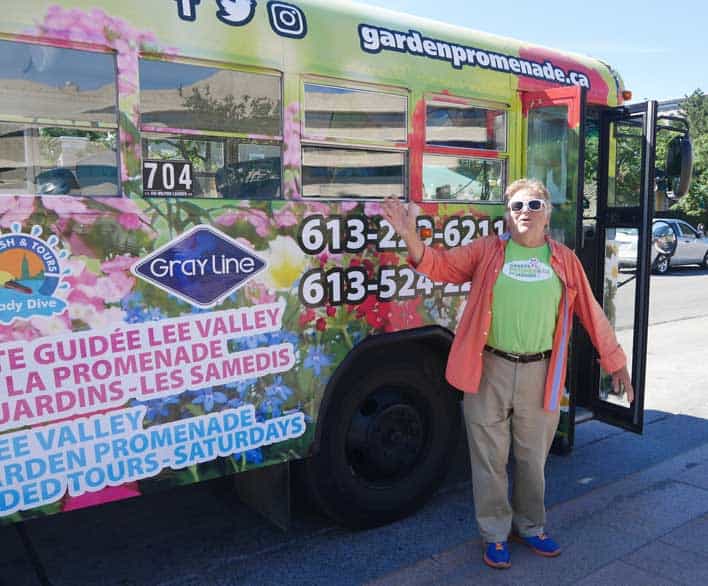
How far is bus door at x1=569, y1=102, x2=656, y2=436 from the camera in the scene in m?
4.71

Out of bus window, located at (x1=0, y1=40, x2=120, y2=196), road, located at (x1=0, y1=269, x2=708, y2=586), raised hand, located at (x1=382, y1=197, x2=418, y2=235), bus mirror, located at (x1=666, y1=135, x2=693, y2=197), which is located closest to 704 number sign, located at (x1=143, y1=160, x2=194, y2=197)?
bus window, located at (x1=0, y1=40, x2=120, y2=196)

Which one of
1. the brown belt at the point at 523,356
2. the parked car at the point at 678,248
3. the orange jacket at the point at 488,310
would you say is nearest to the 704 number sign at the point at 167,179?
the orange jacket at the point at 488,310

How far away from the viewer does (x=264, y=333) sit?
11.2 ft

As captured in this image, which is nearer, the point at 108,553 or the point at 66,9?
the point at 66,9

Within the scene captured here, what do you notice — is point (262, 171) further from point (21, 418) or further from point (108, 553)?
point (108, 553)

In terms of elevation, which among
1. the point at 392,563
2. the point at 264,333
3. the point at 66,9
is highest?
the point at 66,9

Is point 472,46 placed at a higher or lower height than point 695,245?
higher

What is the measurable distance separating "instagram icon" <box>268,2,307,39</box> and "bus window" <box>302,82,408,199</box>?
0.84ft

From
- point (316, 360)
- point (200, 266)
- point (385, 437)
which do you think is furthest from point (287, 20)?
point (385, 437)

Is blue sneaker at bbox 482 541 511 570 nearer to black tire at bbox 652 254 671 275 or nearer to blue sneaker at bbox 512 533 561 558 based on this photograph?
blue sneaker at bbox 512 533 561 558

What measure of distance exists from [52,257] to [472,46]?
2.69 metres

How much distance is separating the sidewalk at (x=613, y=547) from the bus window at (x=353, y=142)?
199cm

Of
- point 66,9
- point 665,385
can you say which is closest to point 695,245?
point 665,385

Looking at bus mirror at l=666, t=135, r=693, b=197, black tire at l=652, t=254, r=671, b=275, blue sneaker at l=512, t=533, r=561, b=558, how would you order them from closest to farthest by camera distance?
1. blue sneaker at l=512, t=533, r=561, b=558
2. bus mirror at l=666, t=135, r=693, b=197
3. black tire at l=652, t=254, r=671, b=275
